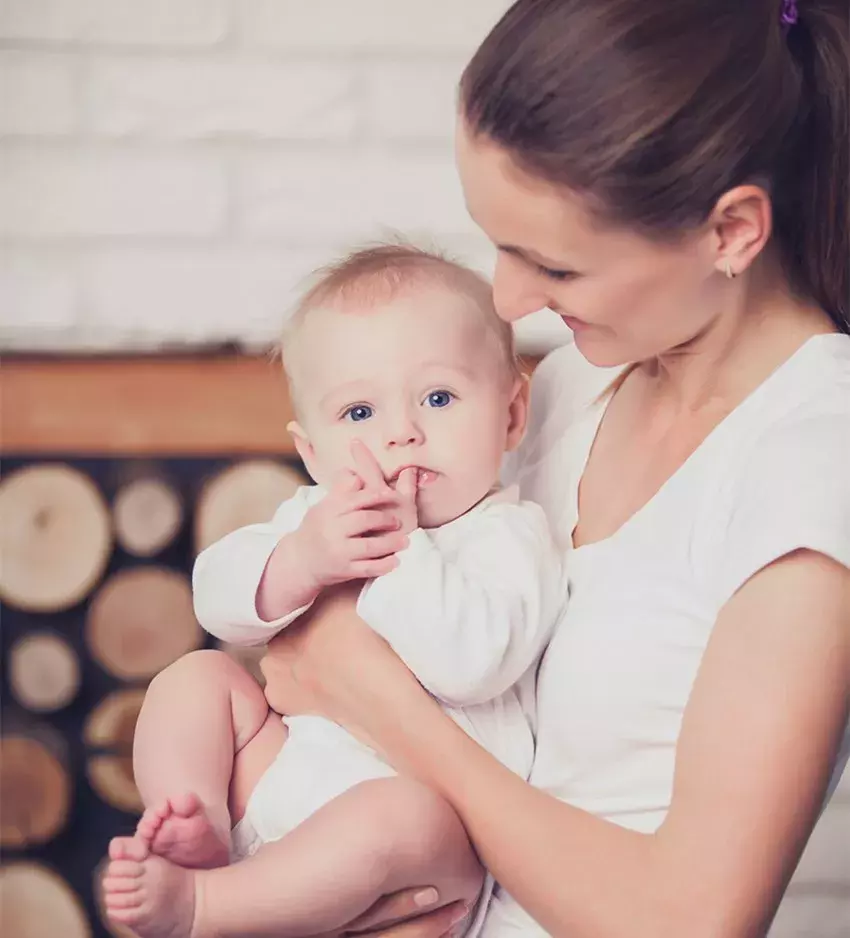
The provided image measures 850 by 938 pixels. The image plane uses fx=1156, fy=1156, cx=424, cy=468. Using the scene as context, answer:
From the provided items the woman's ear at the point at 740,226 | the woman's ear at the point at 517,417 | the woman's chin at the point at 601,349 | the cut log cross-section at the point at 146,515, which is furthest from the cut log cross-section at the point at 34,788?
the woman's ear at the point at 740,226

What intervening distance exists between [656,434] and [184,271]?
18.8 inches

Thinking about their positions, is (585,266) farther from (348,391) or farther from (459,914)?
(459,914)

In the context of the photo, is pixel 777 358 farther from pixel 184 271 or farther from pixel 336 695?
pixel 184 271

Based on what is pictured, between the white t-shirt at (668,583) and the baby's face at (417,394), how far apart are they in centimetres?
11

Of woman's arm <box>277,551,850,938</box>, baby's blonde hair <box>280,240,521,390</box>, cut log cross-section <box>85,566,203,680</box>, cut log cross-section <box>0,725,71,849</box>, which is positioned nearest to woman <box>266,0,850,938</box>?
woman's arm <box>277,551,850,938</box>

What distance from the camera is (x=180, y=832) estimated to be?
0.77 meters

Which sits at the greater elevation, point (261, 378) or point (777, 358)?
point (777, 358)

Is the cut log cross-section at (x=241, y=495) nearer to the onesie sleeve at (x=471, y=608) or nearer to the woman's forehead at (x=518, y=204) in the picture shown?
the onesie sleeve at (x=471, y=608)

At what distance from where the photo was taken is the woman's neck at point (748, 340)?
0.81 metres

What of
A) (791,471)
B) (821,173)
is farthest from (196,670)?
(821,173)

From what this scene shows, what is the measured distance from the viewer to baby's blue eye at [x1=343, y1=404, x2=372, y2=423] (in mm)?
899

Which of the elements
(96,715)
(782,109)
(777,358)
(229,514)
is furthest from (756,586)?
(96,715)

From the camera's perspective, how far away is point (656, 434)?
91 centimetres

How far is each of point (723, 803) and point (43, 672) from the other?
2.17 feet
